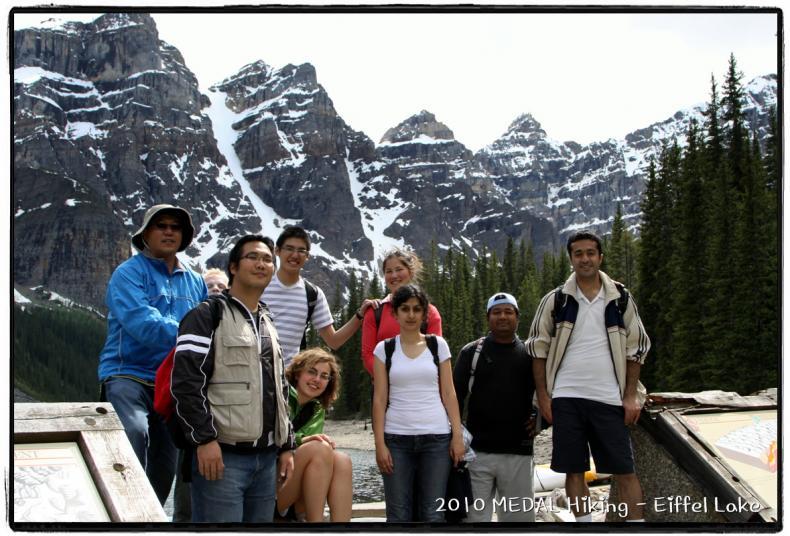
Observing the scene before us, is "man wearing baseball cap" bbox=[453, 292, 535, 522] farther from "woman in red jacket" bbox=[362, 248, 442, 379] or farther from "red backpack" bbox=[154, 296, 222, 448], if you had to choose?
"red backpack" bbox=[154, 296, 222, 448]

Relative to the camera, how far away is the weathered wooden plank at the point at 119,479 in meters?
3.47

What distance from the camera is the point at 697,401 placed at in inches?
200

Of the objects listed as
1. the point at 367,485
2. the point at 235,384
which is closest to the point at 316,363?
the point at 235,384

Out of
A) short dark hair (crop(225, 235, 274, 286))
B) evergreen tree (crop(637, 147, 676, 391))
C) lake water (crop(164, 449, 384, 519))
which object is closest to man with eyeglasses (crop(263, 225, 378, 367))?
short dark hair (crop(225, 235, 274, 286))

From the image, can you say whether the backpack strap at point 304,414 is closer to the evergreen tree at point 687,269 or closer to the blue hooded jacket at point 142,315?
the blue hooded jacket at point 142,315

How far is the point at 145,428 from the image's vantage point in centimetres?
416

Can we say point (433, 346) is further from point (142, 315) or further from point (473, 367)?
point (142, 315)

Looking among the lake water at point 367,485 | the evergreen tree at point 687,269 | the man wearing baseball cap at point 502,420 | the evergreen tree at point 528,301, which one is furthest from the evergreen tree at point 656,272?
the man wearing baseball cap at point 502,420

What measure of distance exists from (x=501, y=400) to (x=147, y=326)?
220 cm

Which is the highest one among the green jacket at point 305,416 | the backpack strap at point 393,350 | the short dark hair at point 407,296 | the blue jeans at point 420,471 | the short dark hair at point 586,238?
the short dark hair at point 586,238

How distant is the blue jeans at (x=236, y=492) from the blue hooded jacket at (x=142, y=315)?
2.64 feet

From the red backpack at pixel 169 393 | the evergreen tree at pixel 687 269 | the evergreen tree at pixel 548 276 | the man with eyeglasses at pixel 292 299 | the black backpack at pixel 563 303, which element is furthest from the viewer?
the evergreen tree at pixel 548 276

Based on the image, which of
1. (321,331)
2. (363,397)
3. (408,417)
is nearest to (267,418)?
(408,417)

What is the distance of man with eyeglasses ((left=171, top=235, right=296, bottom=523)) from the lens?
3.63m
